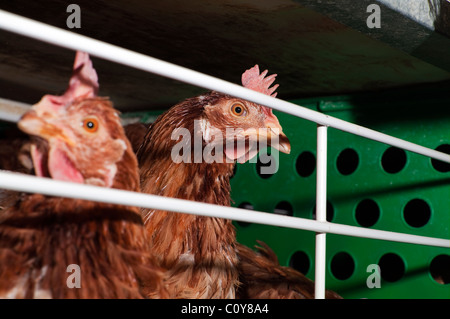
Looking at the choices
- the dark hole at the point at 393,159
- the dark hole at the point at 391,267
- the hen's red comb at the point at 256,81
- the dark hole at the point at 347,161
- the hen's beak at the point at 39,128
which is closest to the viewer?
the hen's beak at the point at 39,128

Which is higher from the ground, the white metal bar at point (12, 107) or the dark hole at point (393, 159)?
the white metal bar at point (12, 107)

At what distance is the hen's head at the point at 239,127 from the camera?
5.90 ft

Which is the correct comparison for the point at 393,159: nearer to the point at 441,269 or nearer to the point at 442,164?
the point at 442,164

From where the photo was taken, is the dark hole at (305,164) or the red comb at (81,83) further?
the dark hole at (305,164)

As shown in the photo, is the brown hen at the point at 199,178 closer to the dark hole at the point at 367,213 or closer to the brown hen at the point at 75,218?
the brown hen at the point at 75,218

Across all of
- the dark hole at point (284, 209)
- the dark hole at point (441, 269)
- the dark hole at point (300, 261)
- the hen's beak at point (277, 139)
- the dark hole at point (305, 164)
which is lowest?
the dark hole at point (441, 269)

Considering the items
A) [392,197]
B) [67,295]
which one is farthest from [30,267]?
[392,197]

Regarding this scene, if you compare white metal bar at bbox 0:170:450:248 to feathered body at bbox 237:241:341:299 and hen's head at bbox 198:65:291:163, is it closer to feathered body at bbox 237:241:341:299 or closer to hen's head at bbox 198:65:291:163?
hen's head at bbox 198:65:291:163

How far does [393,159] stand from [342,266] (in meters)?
0.63

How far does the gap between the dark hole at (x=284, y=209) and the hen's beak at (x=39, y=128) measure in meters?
2.04

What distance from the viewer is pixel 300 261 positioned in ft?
10.2

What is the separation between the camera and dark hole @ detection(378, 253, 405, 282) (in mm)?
2770

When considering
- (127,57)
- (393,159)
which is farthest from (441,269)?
(127,57)

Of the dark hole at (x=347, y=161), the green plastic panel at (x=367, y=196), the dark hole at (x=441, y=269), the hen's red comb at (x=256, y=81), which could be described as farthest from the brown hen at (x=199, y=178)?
the dark hole at (x=347, y=161)
